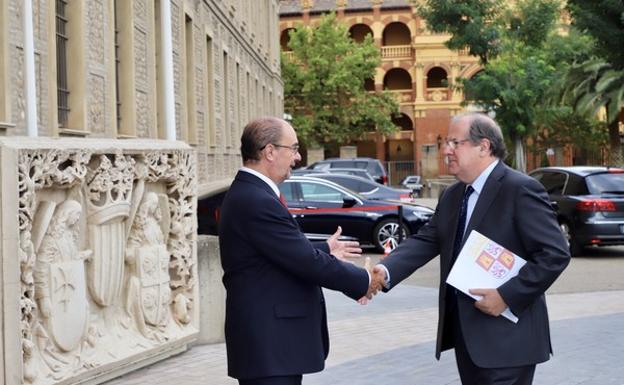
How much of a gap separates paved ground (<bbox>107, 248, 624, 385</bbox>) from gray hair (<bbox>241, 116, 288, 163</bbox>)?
3694 mm

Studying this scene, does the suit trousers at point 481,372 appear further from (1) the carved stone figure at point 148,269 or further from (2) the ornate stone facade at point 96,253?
(1) the carved stone figure at point 148,269

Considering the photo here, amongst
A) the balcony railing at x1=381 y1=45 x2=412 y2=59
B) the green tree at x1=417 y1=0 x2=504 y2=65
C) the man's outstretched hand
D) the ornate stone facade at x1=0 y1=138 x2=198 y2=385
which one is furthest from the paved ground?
the balcony railing at x1=381 y1=45 x2=412 y2=59

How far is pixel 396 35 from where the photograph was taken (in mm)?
76062

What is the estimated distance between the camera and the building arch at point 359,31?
7659 centimetres

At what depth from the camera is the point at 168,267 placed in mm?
9562

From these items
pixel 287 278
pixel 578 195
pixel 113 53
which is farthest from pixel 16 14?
pixel 578 195

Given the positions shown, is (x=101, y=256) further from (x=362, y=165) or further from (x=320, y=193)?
(x=362, y=165)

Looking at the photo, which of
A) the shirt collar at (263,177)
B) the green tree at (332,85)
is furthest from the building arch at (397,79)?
the shirt collar at (263,177)

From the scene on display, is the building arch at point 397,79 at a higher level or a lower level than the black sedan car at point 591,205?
higher

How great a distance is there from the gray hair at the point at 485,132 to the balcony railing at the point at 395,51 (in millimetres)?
69636

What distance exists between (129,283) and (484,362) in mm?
4505

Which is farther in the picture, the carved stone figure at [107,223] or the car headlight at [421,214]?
the car headlight at [421,214]

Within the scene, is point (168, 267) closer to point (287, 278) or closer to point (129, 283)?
point (129, 283)

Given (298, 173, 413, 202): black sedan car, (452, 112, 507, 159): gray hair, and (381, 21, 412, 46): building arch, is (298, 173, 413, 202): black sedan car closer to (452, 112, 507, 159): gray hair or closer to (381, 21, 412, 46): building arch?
(452, 112, 507, 159): gray hair
